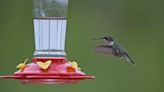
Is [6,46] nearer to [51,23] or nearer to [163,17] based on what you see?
[163,17]

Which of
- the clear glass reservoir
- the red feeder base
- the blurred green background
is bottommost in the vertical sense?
the blurred green background

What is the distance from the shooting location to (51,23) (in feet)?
12.5

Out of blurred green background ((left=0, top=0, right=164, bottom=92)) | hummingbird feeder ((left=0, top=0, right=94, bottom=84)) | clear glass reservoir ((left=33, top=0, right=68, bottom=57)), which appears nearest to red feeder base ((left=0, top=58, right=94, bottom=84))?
hummingbird feeder ((left=0, top=0, right=94, bottom=84))

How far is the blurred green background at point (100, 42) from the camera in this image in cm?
673

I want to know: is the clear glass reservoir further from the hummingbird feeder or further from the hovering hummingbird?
the hovering hummingbird

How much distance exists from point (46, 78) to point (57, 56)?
413mm

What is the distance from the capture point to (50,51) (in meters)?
3.76

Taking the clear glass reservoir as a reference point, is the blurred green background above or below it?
below

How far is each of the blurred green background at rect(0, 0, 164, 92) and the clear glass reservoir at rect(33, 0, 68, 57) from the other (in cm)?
276

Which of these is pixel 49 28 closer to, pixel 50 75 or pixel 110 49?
pixel 110 49

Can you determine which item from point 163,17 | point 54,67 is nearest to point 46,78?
point 54,67

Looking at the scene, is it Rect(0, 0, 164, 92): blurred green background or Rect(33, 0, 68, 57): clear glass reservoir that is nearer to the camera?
Rect(33, 0, 68, 57): clear glass reservoir

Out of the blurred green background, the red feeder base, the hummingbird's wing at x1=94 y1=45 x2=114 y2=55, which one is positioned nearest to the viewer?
the red feeder base

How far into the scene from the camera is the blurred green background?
673cm
